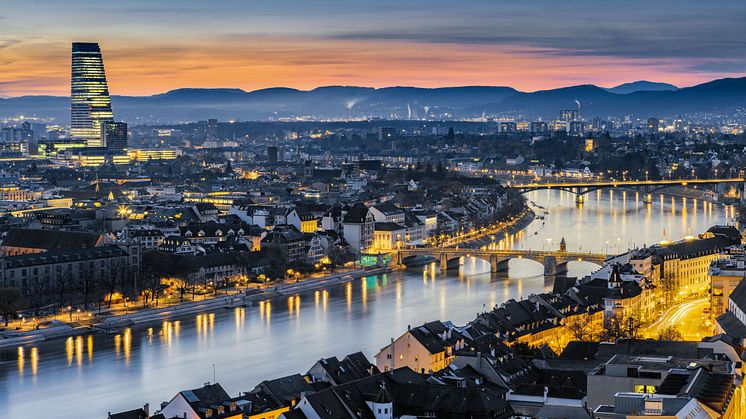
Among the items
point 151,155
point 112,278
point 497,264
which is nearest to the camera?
point 112,278

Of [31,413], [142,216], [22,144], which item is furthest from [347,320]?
[22,144]

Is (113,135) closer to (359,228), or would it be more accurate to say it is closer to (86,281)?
(359,228)

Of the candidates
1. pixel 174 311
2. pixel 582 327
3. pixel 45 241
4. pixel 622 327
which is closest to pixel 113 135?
pixel 45 241

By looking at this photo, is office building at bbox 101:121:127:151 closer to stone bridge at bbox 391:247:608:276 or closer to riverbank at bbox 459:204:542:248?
riverbank at bbox 459:204:542:248

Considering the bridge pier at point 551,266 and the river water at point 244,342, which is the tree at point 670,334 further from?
the bridge pier at point 551,266

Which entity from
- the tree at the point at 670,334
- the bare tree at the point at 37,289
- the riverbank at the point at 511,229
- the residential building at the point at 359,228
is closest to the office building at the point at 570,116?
the riverbank at the point at 511,229

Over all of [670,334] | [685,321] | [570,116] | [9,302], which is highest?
[570,116]

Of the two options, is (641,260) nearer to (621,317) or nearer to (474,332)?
(621,317)

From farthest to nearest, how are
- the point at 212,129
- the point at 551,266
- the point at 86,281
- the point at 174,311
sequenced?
1. the point at 212,129
2. the point at 551,266
3. the point at 86,281
4. the point at 174,311
